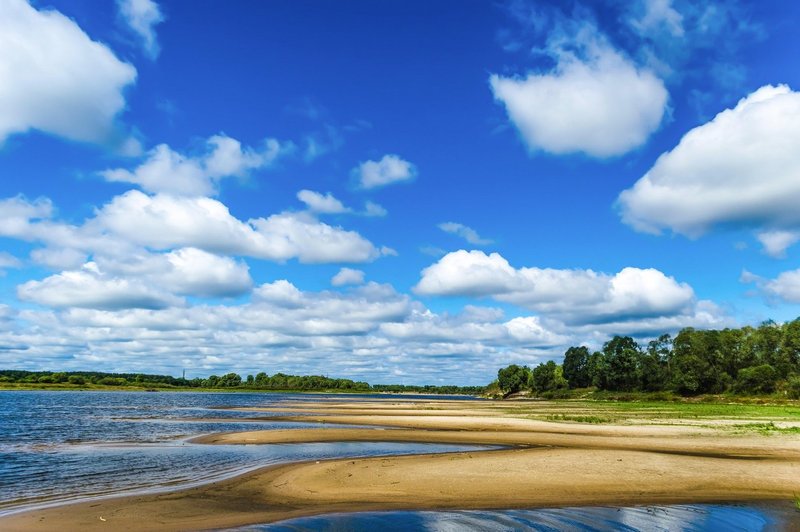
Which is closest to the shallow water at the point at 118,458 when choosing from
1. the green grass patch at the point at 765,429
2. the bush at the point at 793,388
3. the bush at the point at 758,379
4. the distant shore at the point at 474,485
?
the distant shore at the point at 474,485

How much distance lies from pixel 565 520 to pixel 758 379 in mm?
133827

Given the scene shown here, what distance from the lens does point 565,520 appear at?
15664mm

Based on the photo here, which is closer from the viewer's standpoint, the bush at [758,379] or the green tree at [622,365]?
the bush at [758,379]

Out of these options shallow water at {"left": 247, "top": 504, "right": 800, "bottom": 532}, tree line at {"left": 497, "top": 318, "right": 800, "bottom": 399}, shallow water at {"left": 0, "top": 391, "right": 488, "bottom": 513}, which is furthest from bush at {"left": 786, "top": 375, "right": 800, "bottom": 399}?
shallow water at {"left": 247, "top": 504, "right": 800, "bottom": 532}

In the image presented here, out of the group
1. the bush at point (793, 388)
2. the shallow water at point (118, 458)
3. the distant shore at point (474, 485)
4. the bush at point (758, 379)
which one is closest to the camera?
the distant shore at point (474, 485)

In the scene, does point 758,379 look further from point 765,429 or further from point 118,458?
point 118,458

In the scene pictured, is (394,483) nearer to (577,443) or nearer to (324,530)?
(324,530)

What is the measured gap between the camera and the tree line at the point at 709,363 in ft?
403

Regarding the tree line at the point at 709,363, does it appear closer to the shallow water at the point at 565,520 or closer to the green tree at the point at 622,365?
the green tree at the point at 622,365

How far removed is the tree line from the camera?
403ft

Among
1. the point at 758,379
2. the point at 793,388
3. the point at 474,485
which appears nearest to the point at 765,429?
the point at 474,485

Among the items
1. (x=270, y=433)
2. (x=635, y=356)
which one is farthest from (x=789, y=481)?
(x=635, y=356)

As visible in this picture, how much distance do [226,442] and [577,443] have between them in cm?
2634

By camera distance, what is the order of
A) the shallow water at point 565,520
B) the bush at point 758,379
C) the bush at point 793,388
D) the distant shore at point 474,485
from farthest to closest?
the bush at point 758,379
the bush at point 793,388
the distant shore at point 474,485
the shallow water at point 565,520
